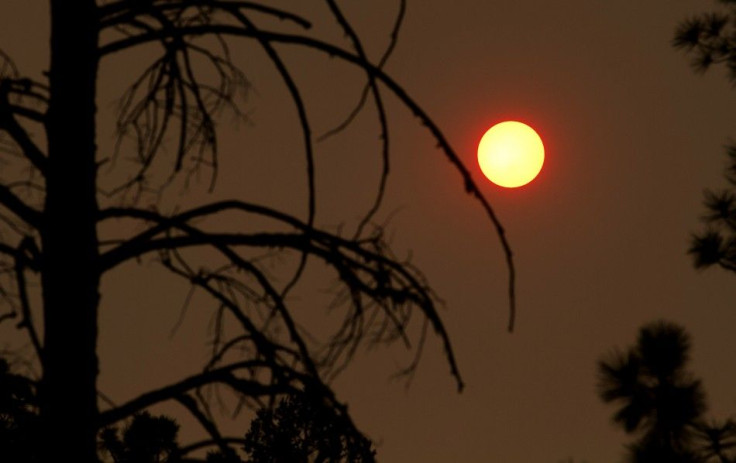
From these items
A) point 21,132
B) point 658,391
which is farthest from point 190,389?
point 658,391

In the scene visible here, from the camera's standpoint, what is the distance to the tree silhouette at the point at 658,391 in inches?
404

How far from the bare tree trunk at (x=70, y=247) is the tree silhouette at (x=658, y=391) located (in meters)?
7.07

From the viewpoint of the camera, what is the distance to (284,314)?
153 inches

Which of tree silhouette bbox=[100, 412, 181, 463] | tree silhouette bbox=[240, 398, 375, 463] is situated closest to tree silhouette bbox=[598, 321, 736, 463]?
tree silhouette bbox=[100, 412, 181, 463]

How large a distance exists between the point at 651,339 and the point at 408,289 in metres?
6.88

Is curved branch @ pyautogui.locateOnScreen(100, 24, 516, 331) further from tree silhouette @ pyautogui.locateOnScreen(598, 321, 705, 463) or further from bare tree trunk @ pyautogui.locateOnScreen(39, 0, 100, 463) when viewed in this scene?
tree silhouette @ pyautogui.locateOnScreen(598, 321, 705, 463)

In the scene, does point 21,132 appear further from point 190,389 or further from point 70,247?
point 190,389

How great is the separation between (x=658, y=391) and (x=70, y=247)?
7487 mm

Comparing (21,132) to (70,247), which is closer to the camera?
(70,247)

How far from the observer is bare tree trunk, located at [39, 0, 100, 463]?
3654mm

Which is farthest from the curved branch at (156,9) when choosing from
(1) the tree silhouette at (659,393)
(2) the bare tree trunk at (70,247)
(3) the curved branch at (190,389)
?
(1) the tree silhouette at (659,393)

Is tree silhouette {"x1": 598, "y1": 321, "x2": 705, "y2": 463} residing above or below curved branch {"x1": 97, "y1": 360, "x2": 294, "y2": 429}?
above

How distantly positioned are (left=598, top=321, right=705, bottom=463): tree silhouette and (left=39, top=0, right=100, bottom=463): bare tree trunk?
23.2ft

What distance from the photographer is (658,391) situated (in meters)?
10.5
